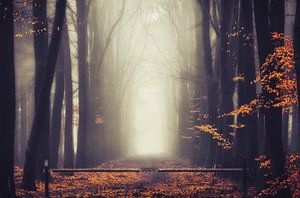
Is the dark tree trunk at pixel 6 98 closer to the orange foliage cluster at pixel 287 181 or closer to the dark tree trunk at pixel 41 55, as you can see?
the dark tree trunk at pixel 41 55

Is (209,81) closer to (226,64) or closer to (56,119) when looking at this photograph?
(226,64)

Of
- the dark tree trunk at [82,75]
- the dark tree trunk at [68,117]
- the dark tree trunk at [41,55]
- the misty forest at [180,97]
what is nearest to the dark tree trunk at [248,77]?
the misty forest at [180,97]

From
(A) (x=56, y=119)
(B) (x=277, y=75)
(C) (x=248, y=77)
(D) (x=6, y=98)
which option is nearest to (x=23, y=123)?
(A) (x=56, y=119)

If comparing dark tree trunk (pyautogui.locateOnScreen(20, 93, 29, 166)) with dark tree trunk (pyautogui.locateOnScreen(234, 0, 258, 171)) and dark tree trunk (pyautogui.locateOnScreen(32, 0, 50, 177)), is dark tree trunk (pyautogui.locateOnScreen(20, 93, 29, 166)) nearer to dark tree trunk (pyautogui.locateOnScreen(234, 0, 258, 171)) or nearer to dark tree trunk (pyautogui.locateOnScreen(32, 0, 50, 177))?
dark tree trunk (pyautogui.locateOnScreen(32, 0, 50, 177))

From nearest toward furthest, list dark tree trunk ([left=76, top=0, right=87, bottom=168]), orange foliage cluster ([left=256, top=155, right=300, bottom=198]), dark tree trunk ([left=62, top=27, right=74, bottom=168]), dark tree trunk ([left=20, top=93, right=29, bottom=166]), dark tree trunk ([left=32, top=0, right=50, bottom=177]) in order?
orange foliage cluster ([left=256, top=155, right=300, bottom=198])
dark tree trunk ([left=32, top=0, right=50, bottom=177])
dark tree trunk ([left=62, top=27, right=74, bottom=168])
dark tree trunk ([left=76, top=0, right=87, bottom=168])
dark tree trunk ([left=20, top=93, right=29, bottom=166])

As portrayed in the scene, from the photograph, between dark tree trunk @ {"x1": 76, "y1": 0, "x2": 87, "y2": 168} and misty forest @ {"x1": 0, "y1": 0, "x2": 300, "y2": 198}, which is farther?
dark tree trunk @ {"x1": 76, "y1": 0, "x2": 87, "y2": 168}

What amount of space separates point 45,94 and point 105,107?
21.4m

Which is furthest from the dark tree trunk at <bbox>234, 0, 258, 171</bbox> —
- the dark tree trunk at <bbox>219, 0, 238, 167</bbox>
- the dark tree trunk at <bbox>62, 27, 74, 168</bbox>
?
the dark tree trunk at <bbox>62, 27, 74, 168</bbox>

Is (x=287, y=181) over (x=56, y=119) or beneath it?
beneath

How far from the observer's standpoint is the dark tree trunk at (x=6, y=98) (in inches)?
401

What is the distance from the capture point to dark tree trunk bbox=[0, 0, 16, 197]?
1020cm

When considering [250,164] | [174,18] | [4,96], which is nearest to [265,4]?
[250,164]

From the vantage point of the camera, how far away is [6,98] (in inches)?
415

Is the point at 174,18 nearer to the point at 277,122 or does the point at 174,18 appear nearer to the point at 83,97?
the point at 83,97
